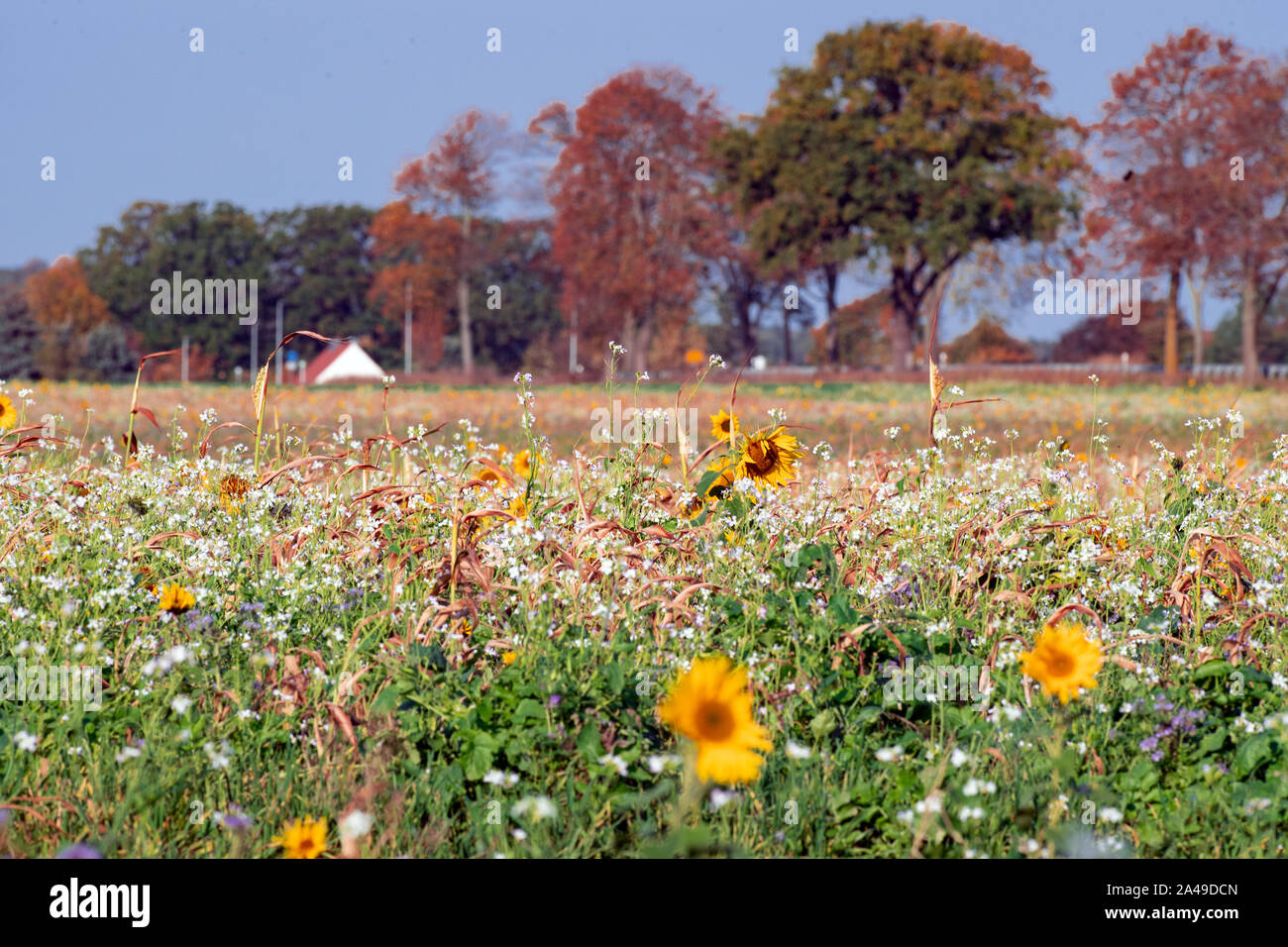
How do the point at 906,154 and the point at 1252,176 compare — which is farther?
the point at 906,154

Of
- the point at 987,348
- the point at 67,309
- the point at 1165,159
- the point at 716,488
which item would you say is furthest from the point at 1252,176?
the point at 67,309

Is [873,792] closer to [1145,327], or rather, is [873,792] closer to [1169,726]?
[1169,726]

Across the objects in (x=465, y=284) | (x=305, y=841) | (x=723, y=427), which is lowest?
(x=305, y=841)

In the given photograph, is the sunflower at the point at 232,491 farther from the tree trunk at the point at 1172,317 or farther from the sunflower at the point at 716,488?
the tree trunk at the point at 1172,317

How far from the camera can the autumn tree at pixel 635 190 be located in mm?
44469

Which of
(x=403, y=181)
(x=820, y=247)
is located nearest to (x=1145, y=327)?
(x=820, y=247)

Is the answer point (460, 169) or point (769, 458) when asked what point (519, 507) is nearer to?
point (769, 458)

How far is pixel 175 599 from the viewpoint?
3.33 metres

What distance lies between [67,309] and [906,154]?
196 feet

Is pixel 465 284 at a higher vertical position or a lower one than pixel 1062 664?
higher

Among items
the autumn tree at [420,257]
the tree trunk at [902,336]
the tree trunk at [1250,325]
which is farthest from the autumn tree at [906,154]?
the autumn tree at [420,257]
